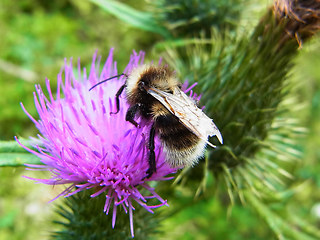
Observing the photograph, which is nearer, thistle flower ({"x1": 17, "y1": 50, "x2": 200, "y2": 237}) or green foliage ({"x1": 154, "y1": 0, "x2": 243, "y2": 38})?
thistle flower ({"x1": 17, "y1": 50, "x2": 200, "y2": 237})

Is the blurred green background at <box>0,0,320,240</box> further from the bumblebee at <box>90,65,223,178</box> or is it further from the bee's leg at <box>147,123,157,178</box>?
the bumblebee at <box>90,65,223,178</box>

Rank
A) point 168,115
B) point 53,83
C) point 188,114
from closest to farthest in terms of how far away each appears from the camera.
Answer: point 188,114, point 168,115, point 53,83

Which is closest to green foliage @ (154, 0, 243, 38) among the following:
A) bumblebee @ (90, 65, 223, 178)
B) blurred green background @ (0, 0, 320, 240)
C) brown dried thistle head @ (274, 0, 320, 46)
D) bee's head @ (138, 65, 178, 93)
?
blurred green background @ (0, 0, 320, 240)

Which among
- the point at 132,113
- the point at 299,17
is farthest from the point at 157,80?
the point at 299,17

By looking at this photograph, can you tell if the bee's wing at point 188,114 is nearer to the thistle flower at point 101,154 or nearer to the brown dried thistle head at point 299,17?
the thistle flower at point 101,154

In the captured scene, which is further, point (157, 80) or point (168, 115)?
point (157, 80)

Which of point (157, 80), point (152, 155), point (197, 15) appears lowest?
point (152, 155)

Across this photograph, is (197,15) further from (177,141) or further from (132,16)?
(177,141)
